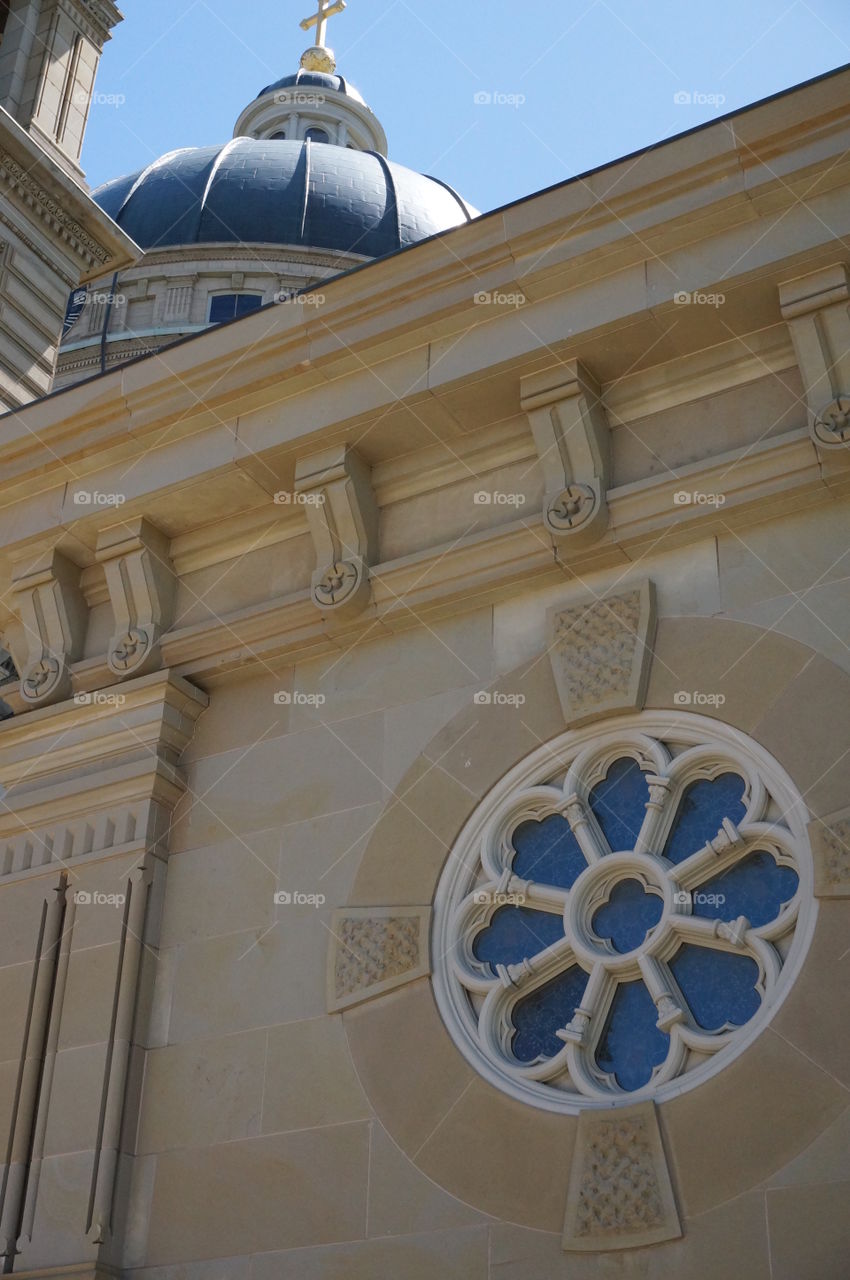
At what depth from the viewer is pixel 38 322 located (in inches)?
716

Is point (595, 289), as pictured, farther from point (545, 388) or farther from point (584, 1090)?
point (584, 1090)

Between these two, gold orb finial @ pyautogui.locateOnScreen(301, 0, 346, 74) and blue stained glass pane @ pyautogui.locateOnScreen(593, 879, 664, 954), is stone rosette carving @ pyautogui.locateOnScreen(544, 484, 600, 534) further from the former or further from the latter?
gold orb finial @ pyautogui.locateOnScreen(301, 0, 346, 74)

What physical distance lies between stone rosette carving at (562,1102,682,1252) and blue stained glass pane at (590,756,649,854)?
1518mm

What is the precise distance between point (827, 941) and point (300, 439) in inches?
178

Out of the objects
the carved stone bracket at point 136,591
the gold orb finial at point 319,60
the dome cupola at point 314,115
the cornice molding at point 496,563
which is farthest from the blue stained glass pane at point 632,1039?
the gold orb finial at point 319,60

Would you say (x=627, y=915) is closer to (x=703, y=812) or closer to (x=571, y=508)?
(x=703, y=812)

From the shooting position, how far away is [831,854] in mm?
8453

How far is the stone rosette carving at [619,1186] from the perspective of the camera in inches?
318

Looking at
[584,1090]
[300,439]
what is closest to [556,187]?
[300,439]

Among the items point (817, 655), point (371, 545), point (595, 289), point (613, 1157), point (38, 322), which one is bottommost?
point (613, 1157)

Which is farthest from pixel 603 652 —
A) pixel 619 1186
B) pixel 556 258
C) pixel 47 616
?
pixel 47 616

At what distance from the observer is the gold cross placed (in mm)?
49534

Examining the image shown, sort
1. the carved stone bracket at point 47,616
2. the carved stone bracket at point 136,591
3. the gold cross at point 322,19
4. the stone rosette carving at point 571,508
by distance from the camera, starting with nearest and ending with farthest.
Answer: the stone rosette carving at point 571,508
the carved stone bracket at point 136,591
the carved stone bracket at point 47,616
the gold cross at point 322,19

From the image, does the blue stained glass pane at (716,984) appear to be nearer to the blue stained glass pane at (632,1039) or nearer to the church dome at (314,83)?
the blue stained glass pane at (632,1039)
